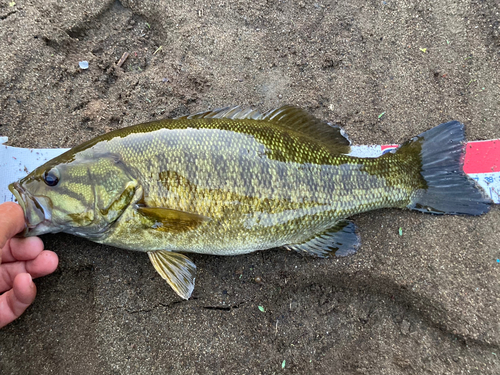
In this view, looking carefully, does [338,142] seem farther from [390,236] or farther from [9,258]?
[9,258]

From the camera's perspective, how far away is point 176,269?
2.30 meters

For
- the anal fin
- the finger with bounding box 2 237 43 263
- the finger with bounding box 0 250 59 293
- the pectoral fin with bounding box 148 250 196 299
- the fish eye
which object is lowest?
the anal fin

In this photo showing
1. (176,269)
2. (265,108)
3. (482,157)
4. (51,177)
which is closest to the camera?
(51,177)

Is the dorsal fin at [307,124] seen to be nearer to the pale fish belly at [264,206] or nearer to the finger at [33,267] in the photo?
the pale fish belly at [264,206]

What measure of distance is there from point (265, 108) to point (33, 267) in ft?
7.23

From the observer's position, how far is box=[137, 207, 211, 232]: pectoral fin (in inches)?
81.6

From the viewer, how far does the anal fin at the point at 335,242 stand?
2.42 m

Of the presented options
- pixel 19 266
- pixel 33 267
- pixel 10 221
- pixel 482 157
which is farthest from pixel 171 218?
pixel 482 157

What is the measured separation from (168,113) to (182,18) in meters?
0.91

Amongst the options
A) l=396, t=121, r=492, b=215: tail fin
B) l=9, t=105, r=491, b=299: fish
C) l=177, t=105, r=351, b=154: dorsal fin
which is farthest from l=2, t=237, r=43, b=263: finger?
l=396, t=121, r=492, b=215: tail fin

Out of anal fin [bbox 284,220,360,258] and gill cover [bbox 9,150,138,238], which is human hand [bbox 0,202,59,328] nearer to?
gill cover [bbox 9,150,138,238]

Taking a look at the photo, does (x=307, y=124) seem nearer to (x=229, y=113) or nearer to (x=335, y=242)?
(x=229, y=113)

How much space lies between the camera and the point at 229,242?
223cm

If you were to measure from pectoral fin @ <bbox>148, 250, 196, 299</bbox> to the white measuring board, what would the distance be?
122 centimetres
